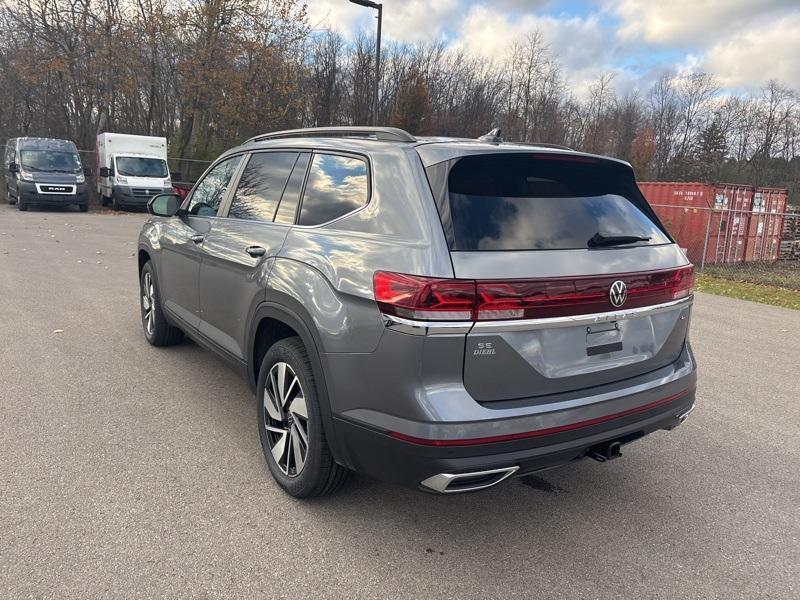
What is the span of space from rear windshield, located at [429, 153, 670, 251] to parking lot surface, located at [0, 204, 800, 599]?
4.60 feet

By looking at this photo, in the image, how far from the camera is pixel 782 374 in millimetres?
5727

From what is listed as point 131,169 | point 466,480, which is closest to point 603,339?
point 466,480

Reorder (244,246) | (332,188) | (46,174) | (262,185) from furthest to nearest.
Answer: (46,174)
(262,185)
(244,246)
(332,188)

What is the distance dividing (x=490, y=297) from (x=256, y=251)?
5.15ft

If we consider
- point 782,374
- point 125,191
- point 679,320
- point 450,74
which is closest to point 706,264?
point 782,374

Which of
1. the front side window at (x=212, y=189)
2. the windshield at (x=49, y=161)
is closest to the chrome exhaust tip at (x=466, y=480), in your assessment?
the front side window at (x=212, y=189)

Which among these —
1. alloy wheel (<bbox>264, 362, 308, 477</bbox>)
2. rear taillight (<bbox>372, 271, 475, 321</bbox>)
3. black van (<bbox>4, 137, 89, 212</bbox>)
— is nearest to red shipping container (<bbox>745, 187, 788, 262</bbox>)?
alloy wheel (<bbox>264, 362, 308, 477</bbox>)

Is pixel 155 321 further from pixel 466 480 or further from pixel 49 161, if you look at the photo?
pixel 49 161

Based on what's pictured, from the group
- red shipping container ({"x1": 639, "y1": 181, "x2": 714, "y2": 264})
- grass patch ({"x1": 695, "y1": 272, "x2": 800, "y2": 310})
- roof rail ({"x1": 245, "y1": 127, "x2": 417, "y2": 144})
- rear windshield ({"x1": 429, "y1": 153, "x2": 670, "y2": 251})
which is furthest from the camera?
red shipping container ({"x1": 639, "y1": 181, "x2": 714, "y2": 264})

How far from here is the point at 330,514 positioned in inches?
118

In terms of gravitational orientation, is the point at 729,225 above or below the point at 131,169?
below

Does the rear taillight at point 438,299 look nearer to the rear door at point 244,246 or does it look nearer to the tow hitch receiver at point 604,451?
the tow hitch receiver at point 604,451

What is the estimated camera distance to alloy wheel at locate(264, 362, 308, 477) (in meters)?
2.99

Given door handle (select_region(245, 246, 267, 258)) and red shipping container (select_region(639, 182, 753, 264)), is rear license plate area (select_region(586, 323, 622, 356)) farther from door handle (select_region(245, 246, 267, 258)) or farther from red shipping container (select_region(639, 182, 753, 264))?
red shipping container (select_region(639, 182, 753, 264))
